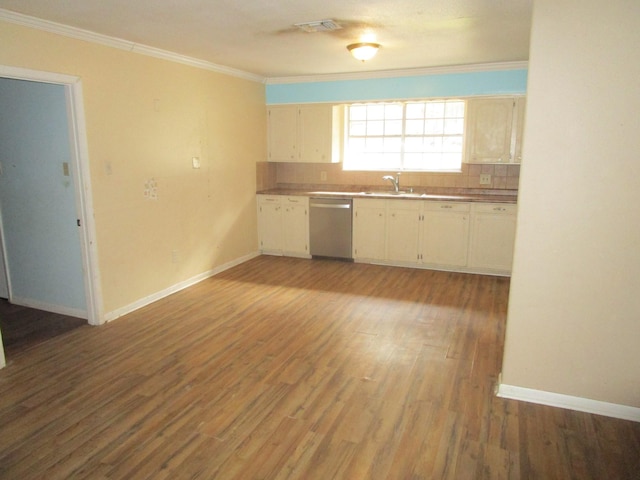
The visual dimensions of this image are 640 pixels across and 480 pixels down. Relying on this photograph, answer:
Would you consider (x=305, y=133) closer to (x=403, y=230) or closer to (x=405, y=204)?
(x=405, y=204)

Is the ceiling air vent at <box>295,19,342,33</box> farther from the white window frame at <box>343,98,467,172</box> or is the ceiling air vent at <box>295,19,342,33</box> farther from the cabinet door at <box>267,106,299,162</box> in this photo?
the cabinet door at <box>267,106,299,162</box>

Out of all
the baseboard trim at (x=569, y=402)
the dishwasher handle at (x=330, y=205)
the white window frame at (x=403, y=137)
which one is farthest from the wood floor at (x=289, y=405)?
the white window frame at (x=403, y=137)

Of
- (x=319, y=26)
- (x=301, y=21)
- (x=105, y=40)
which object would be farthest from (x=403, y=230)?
(x=105, y=40)

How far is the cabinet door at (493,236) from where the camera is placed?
202 inches

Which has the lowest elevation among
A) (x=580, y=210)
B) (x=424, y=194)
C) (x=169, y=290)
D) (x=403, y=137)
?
(x=169, y=290)

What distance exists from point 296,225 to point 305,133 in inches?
52.1

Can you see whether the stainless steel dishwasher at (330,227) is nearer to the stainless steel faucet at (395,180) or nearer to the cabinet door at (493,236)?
the stainless steel faucet at (395,180)

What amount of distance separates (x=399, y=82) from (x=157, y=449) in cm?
497

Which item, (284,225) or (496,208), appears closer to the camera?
(496,208)

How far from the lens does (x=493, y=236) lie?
205 inches

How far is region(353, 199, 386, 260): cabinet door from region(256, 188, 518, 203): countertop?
5.3 inches

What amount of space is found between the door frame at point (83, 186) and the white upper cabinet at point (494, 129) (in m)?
4.24

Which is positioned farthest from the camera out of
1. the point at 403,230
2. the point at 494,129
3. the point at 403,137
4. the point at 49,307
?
the point at 403,137

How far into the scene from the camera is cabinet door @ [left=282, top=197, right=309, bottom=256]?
20.1ft
